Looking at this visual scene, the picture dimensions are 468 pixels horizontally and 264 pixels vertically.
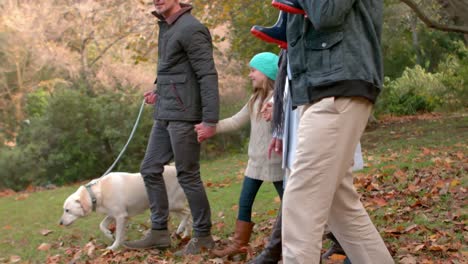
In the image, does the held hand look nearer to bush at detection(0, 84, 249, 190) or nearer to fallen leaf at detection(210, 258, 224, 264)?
fallen leaf at detection(210, 258, 224, 264)

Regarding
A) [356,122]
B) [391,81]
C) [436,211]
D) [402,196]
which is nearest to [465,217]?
[436,211]

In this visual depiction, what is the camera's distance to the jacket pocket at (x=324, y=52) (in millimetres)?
3332

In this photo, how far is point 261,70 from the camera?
542 cm

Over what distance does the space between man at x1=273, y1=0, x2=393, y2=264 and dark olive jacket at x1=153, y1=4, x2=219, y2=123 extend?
203cm

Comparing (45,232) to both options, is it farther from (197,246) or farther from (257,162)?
(257,162)

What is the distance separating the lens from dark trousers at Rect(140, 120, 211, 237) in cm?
560

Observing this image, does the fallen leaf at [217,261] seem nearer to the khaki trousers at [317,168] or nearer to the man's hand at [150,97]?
the man's hand at [150,97]

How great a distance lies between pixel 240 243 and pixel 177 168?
→ 2.75ft

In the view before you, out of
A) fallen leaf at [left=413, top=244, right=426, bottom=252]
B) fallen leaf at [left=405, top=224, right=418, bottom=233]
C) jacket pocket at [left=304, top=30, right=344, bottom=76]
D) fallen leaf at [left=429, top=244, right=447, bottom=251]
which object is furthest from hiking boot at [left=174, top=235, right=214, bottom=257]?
jacket pocket at [left=304, top=30, right=344, bottom=76]

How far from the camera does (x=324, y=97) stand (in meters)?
3.38

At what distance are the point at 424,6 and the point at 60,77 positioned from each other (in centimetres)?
2094

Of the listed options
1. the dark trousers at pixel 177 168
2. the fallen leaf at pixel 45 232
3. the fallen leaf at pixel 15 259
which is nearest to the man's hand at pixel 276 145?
the dark trousers at pixel 177 168

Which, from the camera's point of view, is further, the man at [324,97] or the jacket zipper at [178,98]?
the jacket zipper at [178,98]

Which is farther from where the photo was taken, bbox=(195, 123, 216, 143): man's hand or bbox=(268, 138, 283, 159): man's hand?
bbox=(195, 123, 216, 143): man's hand
